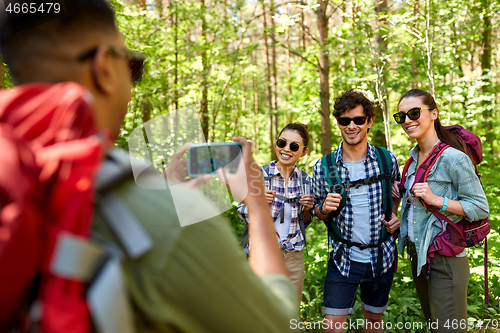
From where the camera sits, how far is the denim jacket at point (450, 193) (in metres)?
2.80

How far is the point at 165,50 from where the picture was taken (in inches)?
311

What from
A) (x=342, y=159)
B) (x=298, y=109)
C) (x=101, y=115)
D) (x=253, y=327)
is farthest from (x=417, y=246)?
(x=298, y=109)

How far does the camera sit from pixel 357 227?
3.25 metres

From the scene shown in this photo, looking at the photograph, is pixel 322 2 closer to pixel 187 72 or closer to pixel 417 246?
pixel 187 72

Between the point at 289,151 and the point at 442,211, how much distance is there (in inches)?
58.5

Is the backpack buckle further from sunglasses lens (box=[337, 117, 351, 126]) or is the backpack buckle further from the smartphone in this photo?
the smartphone

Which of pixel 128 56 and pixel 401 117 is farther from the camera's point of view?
pixel 401 117

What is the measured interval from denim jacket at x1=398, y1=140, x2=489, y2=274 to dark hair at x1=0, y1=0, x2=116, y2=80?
2.91 metres

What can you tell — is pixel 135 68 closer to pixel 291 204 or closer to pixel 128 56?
pixel 128 56

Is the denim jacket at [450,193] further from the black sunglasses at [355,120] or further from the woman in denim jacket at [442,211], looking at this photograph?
the black sunglasses at [355,120]

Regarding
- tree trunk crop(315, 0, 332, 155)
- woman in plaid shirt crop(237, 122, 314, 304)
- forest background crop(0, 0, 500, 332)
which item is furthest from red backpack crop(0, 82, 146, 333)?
tree trunk crop(315, 0, 332, 155)

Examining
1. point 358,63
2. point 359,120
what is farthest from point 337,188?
point 358,63

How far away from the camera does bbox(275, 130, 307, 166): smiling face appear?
139 inches

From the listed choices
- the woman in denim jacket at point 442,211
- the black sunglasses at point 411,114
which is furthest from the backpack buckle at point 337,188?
the black sunglasses at point 411,114
